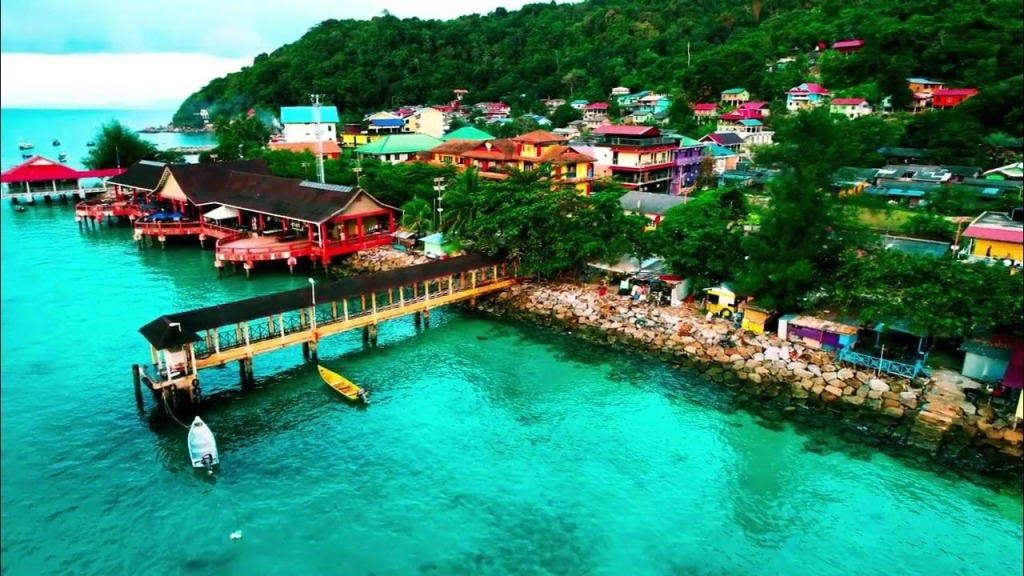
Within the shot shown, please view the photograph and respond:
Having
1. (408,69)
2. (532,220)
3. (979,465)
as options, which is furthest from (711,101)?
(979,465)

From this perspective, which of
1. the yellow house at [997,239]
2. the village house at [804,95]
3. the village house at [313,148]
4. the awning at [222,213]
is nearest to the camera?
the yellow house at [997,239]

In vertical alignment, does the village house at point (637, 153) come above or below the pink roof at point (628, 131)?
below

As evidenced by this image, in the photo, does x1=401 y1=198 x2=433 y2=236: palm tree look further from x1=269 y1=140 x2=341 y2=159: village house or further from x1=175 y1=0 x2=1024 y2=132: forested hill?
x1=175 y1=0 x2=1024 y2=132: forested hill

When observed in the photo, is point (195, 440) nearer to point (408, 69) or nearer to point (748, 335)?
point (748, 335)

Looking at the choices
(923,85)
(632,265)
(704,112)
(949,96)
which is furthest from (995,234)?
(704,112)

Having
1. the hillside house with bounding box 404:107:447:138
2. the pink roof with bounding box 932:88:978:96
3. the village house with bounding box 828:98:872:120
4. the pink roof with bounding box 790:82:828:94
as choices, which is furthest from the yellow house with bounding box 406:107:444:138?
the pink roof with bounding box 932:88:978:96

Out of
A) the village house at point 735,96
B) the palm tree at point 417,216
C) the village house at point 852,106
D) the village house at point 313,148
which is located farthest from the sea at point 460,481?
the village house at point 735,96

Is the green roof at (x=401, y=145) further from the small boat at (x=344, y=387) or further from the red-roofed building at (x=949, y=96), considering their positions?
the red-roofed building at (x=949, y=96)

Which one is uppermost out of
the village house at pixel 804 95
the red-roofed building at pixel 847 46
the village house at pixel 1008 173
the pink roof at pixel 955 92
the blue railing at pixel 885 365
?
the red-roofed building at pixel 847 46

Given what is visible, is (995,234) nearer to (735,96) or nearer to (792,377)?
(792,377)
